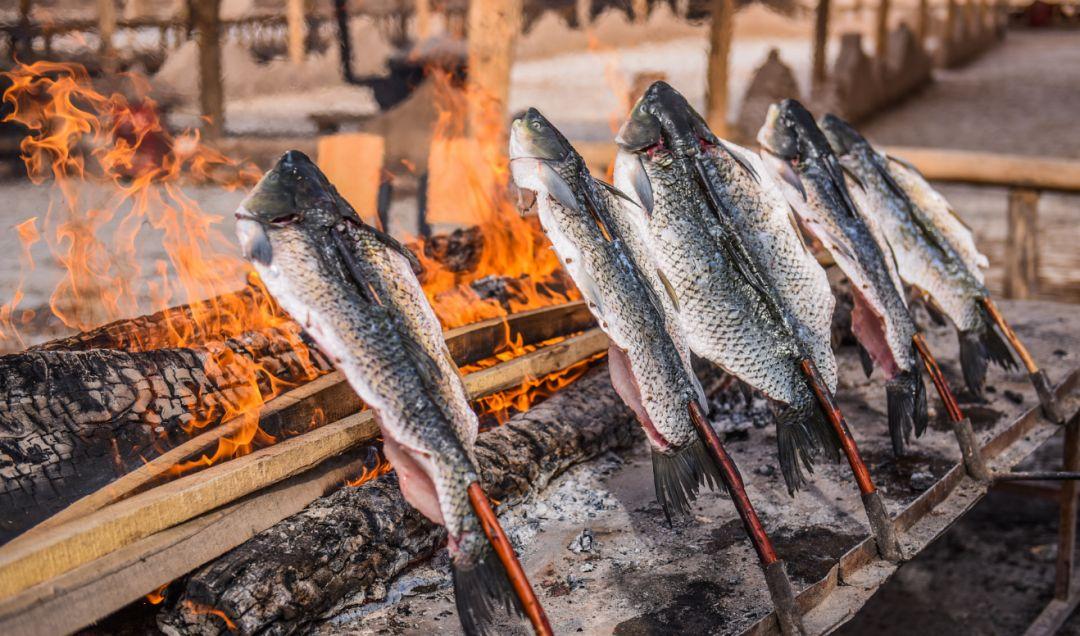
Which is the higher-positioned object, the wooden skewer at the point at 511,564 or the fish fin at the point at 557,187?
the fish fin at the point at 557,187

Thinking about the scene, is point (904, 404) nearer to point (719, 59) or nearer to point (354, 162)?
point (354, 162)

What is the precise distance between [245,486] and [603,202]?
3.72ft

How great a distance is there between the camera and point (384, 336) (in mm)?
2225

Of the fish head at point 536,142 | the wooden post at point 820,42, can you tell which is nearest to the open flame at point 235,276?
the fish head at point 536,142

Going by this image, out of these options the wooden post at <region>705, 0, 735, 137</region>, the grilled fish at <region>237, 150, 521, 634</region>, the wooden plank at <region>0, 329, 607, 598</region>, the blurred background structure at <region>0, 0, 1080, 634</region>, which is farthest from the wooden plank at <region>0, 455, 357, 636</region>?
the wooden post at <region>705, 0, 735, 137</region>

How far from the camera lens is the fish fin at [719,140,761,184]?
9.75ft

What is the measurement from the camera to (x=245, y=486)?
2.53 m

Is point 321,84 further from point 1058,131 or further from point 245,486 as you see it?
point 245,486

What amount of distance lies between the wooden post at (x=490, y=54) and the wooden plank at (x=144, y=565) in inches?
202

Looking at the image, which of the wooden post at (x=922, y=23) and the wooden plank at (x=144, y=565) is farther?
the wooden post at (x=922, y=23)

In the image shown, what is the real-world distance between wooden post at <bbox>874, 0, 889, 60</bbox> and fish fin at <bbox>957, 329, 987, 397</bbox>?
52.5ft

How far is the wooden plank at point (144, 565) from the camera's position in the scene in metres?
2.07

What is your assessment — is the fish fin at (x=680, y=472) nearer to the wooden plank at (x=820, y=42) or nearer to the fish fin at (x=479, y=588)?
the fish fin at (x=479, y=588)

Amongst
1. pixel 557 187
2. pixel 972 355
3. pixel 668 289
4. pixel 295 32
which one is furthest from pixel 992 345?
pixel 295 32
